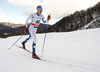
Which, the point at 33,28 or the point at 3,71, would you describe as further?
the point at 33,28

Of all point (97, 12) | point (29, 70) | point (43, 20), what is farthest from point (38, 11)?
point (97, 12)

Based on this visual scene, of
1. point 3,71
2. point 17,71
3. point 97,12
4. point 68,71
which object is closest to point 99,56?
point 68,71

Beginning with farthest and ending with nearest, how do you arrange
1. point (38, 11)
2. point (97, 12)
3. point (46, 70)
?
point (97, 12), point (38, 11), point (46, 70)

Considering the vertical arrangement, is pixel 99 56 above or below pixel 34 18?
below

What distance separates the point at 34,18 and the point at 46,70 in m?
2.70

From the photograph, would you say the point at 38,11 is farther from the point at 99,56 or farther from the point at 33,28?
the point at 99,56

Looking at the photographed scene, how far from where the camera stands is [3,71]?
7.50 feet

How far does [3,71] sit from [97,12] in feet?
361

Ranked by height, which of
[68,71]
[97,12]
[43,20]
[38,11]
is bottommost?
[68,71]

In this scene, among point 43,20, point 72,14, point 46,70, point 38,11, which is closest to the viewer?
point 46,70

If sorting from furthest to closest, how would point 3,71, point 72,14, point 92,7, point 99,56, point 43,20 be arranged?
point 72,14, point 92,7, point 43,20, point 99,56, point 3,71

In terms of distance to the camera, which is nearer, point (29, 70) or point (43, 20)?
point (29, 70)

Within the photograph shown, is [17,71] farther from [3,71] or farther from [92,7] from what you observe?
[92,7]

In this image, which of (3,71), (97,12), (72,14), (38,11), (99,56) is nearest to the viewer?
(3,71)
